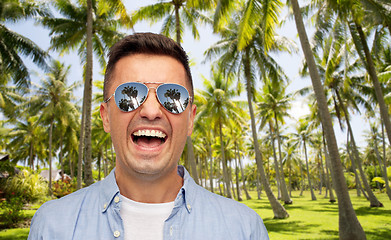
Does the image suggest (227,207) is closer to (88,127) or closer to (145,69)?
(145,69)

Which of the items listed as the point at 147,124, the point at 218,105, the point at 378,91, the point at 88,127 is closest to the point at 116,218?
the point at 147,124

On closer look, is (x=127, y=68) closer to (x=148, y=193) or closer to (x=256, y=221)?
(x=148, y=193)

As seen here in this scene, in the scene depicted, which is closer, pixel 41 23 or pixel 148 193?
pixel 148 193

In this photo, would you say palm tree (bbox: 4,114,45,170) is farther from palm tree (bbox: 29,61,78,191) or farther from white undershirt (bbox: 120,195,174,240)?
white undershirt (bbox: 120,195,174,240)

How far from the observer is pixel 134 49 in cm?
162

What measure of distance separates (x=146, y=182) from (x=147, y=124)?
0.32m

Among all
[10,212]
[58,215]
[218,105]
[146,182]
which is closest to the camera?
[58,215]

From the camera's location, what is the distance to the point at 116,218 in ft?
4.69

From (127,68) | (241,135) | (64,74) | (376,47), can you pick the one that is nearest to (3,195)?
(64,74)

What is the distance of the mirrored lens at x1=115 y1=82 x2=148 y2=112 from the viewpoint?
5.01 feet

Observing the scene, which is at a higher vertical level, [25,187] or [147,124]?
[147,124]

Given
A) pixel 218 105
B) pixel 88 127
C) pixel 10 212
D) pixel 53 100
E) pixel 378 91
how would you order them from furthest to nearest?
pixel 53 100 → pixel 218 105 → pixel 10 212 → pixel 378 91 → pixel 88 127

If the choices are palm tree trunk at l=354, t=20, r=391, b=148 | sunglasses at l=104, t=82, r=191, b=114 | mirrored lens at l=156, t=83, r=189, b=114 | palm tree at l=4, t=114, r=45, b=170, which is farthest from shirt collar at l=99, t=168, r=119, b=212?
palm tree at l=4, t=114, r=45, b=170

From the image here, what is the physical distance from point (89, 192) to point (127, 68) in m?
0.75
